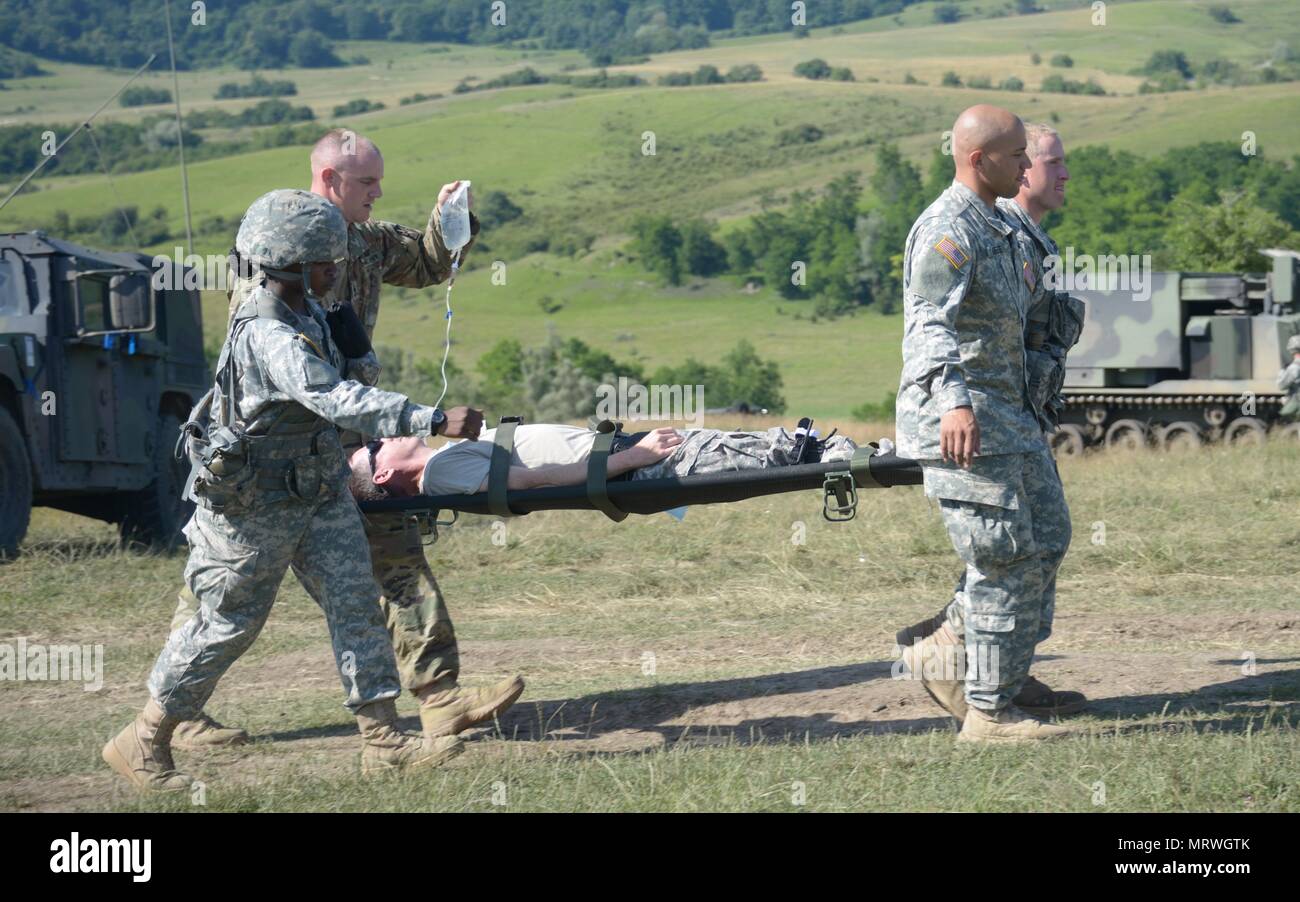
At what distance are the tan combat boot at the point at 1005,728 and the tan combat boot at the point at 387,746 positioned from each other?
1729mm

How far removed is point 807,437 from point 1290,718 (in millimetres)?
1851

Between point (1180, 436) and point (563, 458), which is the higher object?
point (563, 458)

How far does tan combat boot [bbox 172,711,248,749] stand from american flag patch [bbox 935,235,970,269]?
3173 millimetres

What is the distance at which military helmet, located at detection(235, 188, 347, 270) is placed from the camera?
502cm

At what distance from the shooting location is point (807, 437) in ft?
18.7

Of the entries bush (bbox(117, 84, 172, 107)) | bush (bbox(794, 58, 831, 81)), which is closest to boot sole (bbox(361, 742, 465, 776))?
bush (bbox(794, 58, 831, 81))

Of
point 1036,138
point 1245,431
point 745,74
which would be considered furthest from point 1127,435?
point 745,74

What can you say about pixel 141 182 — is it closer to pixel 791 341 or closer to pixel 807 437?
pixel 791 341

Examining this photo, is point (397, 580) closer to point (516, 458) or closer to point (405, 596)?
point (405, 596)

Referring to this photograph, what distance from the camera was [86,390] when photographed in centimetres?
1255

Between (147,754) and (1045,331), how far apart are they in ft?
10.6

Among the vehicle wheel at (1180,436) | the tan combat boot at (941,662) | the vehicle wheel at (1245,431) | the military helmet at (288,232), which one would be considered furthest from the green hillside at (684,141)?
the military helmet at (288,232)

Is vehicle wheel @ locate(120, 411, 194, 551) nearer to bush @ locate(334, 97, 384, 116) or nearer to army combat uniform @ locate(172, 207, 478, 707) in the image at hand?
army combat uniform @ locate(172, 207, 478, 707)
